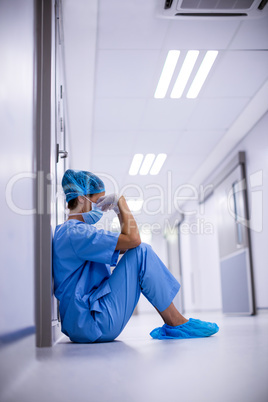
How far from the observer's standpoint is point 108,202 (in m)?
2.13

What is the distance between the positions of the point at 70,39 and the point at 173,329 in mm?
2424

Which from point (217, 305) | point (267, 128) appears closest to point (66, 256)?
point (267, 128)

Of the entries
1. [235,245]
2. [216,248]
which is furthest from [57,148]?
[216,248]

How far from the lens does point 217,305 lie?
27.2 feet

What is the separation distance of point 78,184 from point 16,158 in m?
0.92

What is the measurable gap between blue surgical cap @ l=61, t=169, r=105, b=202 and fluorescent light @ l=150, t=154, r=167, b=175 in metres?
4.02

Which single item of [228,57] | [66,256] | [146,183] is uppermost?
[228,57]

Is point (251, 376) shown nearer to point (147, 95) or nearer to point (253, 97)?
point (147, 95)

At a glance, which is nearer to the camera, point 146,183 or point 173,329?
point 173,329

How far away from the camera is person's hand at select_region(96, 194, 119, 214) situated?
83.6 inches

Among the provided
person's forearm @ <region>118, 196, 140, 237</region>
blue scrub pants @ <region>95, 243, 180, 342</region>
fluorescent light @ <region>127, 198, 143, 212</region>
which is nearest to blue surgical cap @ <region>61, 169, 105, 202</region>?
person's forearm @ <region>118, 196, 140, 237</region>

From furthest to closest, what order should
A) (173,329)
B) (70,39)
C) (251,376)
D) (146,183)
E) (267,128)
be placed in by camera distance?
(146,183), (267,128), (70,39), (173,329), (251,376)

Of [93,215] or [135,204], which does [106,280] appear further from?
[135,204]

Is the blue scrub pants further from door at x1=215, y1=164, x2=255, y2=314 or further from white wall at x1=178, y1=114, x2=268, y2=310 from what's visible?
door at x1=215, y1=164, x2=255, y2=314
